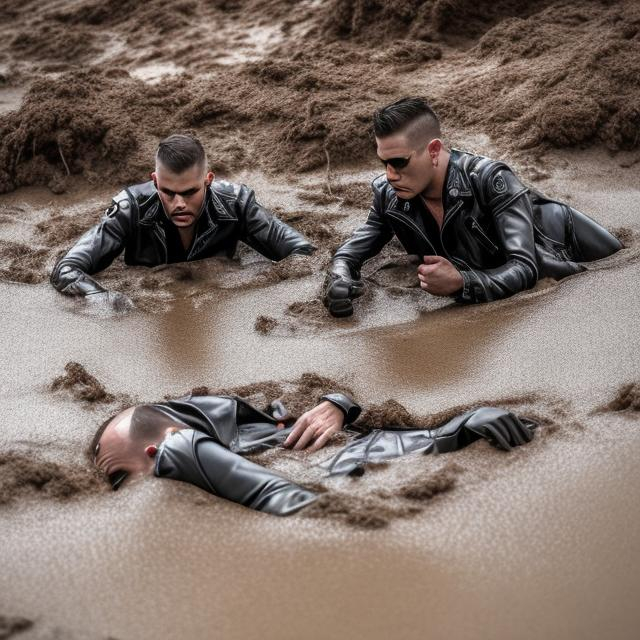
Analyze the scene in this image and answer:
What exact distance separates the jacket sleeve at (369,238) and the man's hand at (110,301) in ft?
3.09

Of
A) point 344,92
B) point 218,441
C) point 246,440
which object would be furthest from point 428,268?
point 344,92

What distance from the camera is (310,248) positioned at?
4.33 meters

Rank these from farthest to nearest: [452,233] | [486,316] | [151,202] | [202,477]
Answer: [151,202]
[452,233]
[486,316]
[202,477]

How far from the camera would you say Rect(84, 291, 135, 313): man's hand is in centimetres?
391

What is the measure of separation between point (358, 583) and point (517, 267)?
1950mm

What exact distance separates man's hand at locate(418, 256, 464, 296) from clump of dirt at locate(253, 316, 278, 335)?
2.08 ft

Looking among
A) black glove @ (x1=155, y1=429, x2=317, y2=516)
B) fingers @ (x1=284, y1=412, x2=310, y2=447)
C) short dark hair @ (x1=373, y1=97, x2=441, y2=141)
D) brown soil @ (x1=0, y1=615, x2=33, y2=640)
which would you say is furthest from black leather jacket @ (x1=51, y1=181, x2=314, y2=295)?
brown soil @ (x1=0, y1=615, x2=33, y2=640)

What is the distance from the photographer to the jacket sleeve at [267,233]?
14.2ft

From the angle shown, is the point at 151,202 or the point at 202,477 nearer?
the point at 202,477

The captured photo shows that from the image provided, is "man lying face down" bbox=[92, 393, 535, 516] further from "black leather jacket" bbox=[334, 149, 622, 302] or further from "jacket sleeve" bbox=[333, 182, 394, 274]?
"jacket sleeve" bbox=[333, 182, 394, 274]

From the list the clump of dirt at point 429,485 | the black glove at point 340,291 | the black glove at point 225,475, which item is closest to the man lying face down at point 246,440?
the black glove at point 225,475

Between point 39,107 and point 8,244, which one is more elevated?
point 39,107

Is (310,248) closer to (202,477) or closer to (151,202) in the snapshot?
(151,202)

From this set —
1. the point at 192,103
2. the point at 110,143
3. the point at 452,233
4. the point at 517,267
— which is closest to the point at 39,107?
the point at 110,143
